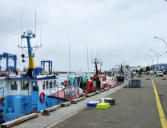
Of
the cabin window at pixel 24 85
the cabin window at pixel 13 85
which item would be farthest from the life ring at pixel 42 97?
the cabin window at pixel 13 85

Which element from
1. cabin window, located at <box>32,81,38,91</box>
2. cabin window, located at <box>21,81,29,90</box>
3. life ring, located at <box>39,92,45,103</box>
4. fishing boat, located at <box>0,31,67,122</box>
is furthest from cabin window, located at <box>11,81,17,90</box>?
life ring, located at <box>39,92,45,103</box>

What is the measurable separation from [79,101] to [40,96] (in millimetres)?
2931

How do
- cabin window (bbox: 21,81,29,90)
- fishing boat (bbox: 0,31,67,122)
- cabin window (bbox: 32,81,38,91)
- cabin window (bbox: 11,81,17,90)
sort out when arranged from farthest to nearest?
1. cabin window (bbox: 11,81,17,90)
2. cabin window (bbox: 21,81,29,90)
3. cabin window (bbox: 32,81,38,91)
4. fishing boat (bbox: 0,31,67,122)

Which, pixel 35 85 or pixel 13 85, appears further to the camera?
pixel 13 85

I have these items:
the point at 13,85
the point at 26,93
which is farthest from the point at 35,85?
the point at 13,85

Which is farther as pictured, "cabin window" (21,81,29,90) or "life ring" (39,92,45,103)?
"cabin window" (21,81,29,90)

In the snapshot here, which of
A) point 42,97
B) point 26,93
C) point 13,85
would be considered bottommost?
point 42,97

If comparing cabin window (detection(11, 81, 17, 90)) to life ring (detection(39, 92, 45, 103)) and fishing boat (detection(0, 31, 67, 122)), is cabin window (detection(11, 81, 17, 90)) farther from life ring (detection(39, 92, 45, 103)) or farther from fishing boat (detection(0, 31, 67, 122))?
life ring (detection(39, 92, 45, 103))

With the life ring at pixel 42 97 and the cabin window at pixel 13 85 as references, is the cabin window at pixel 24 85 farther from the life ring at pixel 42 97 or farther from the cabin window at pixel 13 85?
the life ring at pixel 42 97

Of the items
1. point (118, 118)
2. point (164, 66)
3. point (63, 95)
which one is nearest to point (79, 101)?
point (63, 95)

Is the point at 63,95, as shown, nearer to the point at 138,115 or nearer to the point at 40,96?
the point at 40,96

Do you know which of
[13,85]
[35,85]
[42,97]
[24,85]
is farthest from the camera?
[13,85]

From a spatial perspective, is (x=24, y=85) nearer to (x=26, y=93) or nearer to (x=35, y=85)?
(x=26, y=93)

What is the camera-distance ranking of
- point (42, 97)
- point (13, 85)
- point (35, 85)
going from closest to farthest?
point (35, 85) < point (42, 97) < point (13, 85)
